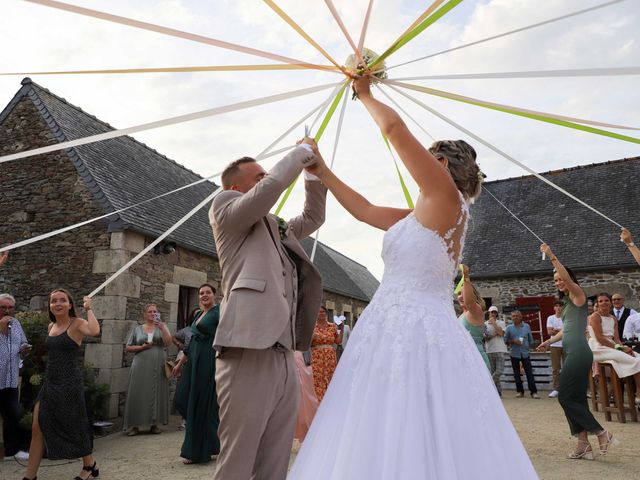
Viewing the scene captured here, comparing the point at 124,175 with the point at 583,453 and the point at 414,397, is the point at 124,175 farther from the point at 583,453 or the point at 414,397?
the point at 414,397

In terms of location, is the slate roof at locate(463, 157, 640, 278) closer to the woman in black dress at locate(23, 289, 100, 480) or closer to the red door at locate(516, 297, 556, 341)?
the red door at locate(516, 297, 556, 341)

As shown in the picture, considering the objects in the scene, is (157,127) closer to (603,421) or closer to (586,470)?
(586,470)

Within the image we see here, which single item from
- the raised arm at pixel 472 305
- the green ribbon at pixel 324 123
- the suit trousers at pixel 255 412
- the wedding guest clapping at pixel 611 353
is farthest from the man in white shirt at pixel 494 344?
the suit trousers at pixel 255 412

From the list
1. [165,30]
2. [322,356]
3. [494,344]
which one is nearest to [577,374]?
[322,356]

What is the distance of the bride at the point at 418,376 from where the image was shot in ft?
5.48

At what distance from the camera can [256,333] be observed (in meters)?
2.09

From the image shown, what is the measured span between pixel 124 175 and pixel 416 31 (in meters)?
8.83

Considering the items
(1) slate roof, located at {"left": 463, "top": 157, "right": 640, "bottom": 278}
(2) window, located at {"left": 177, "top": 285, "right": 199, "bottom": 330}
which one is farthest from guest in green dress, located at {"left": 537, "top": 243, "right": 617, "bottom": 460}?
(1) slate roof, located at {"left": 463, "top": 157, "right": 640, "bottom": 278}

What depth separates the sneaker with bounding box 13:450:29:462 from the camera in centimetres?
569

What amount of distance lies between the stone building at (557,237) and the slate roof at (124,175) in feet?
25.9

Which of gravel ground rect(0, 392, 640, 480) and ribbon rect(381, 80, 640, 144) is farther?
gravel ground rect(0, 392, 640, 480)

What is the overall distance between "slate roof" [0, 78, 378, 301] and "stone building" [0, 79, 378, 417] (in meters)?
0.03

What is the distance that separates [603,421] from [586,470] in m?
3.43

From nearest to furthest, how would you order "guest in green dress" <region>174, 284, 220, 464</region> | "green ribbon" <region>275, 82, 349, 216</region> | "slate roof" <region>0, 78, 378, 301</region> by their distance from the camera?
"green ribbon" <region>275, 82, 349, 216</region> → "guest in green dress" <region>174, 284, 220, 464</region> → "slate roof" <region>0, 78, 378, 301</region>
